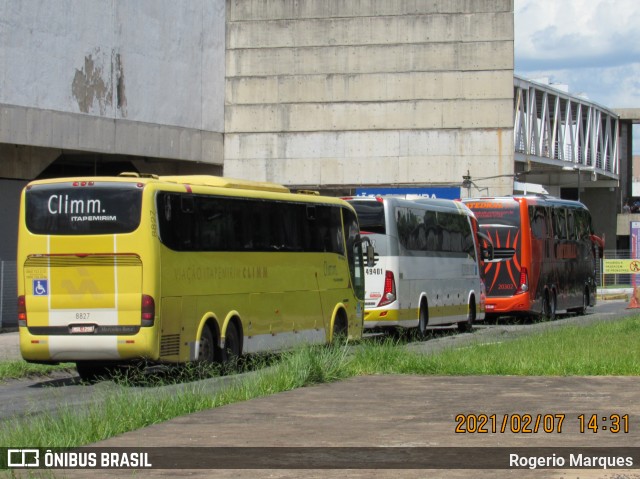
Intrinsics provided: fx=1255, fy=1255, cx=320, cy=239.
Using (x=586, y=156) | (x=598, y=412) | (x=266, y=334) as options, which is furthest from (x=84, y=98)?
(x=586, y=156)

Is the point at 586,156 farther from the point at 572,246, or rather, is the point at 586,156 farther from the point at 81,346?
the point at 81,346

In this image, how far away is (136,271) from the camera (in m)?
17.9

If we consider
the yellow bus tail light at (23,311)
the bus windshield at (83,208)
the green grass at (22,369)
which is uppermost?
the bus windshield at (83,208)

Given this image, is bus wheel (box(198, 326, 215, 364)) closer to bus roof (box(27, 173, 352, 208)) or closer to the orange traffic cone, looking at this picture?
bus roof (box(27, 173, 352, 208))

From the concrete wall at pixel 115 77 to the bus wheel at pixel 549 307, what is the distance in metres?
13.9

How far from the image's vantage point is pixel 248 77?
50219mm

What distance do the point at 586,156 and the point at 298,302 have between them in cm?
7072

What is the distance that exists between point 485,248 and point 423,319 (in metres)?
6.27

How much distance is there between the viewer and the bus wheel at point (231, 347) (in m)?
19.6

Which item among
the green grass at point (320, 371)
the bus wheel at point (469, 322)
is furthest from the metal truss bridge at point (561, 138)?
the green grass at point (320, 371)

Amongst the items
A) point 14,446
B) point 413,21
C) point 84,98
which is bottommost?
point 14,446

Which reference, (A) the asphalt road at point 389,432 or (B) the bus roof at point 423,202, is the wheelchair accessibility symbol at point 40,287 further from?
(B) the bus roof at point 423,202

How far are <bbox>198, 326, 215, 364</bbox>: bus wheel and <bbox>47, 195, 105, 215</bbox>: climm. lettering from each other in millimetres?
2586

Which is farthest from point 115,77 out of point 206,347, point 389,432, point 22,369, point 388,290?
point 389,432
